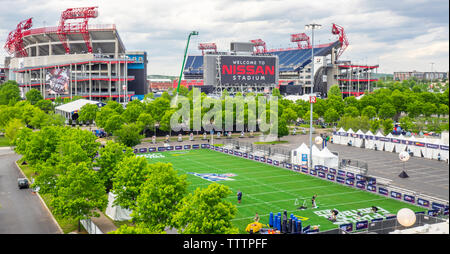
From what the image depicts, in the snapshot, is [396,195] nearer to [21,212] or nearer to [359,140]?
[21,212]

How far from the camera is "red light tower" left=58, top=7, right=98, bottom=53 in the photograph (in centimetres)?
11806

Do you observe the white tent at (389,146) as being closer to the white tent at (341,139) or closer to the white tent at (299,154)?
the white tent at (341,139)

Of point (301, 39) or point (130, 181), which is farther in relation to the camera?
point (301, 39)

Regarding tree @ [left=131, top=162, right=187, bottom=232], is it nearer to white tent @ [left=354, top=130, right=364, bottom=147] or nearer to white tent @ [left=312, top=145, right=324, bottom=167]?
white tent @ [left=312, top=145, right=324, bottom=167]

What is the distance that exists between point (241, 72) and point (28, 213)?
246ft

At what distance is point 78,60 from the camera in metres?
120

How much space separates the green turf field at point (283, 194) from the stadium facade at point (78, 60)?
71072mm

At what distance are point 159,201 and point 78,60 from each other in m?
109

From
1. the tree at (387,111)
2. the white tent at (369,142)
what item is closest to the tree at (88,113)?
the white tent at (369,142)

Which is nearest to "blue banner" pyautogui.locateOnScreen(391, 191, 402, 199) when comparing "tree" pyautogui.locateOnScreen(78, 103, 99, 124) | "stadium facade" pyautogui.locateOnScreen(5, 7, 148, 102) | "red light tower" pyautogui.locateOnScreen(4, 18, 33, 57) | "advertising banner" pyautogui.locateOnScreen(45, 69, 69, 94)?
"tree" pyautogui.locateOnScreen(78, 103, 99, 124)

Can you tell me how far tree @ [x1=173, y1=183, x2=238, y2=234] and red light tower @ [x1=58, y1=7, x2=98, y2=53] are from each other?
110 metres

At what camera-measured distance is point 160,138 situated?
72.5 meters

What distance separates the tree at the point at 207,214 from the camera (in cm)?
1823

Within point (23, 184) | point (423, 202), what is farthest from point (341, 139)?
point (23, 184)
